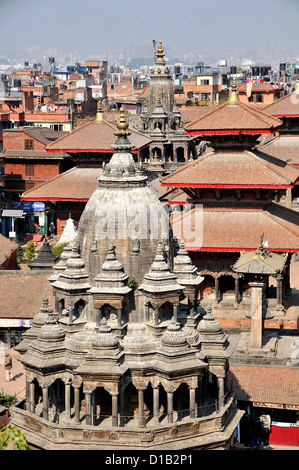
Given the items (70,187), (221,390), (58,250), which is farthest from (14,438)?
(70,187)

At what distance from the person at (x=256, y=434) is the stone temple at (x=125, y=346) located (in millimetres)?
2189

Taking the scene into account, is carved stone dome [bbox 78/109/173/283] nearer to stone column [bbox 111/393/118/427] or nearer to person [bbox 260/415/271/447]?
stone column [bbox 111/393/118/427]

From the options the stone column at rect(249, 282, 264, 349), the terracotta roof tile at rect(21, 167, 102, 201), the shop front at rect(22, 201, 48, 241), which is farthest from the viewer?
the shop front at rect(22, 201, 48, 241)

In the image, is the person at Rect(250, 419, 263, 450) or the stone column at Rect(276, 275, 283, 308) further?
the stone column at Rect(276, 275, 283, 308)

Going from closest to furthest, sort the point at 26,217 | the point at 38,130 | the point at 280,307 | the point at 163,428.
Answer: the point at 163,428, the point at 280,307, the point at 26,217, the point at 38,130

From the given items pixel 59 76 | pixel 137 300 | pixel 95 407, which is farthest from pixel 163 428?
pixel 59 76

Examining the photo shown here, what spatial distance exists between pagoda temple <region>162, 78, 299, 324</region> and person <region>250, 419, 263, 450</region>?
9808mm

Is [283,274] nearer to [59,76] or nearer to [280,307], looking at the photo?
[280,307]

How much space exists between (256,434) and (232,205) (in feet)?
45.2

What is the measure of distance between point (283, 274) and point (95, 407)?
51.2ft

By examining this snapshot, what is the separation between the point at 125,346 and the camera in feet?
74.6

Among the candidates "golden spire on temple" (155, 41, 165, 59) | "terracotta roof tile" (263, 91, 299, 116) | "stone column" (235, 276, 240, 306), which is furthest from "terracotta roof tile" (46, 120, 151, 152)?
"stone column" (235, 276, 240, 306)

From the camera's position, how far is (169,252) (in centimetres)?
2400

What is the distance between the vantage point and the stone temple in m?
22.0
